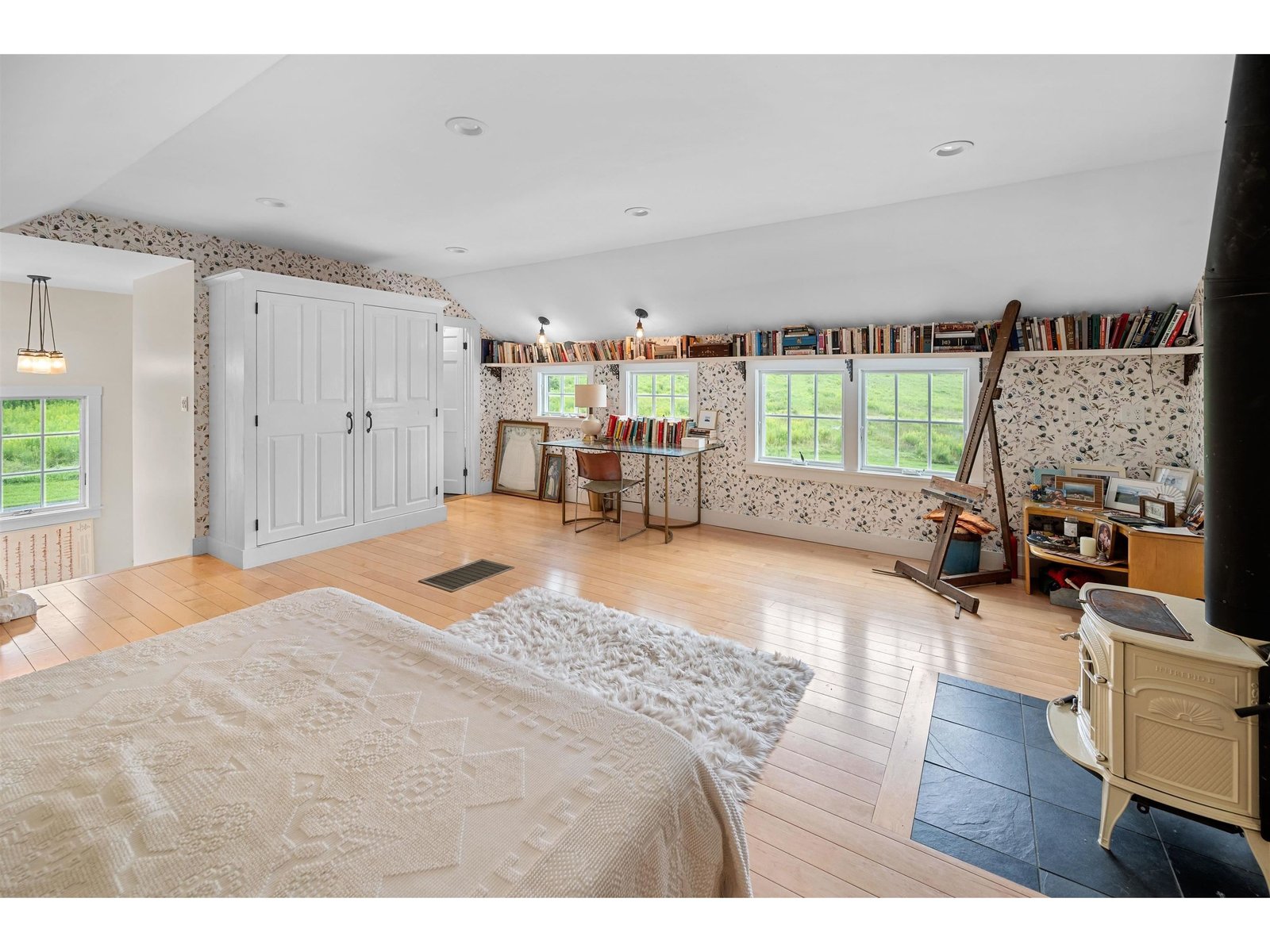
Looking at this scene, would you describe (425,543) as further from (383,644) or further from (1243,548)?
(1243,548)

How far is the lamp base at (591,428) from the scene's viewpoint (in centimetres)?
584

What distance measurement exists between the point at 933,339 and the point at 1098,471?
1.37 metres

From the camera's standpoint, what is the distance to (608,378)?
6.27m

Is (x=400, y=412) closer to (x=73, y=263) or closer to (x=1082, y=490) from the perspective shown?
(x=73, y=263)

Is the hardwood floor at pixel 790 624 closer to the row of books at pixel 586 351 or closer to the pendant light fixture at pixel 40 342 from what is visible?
the row of books at pixel 586 351

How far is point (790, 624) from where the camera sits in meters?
3.27

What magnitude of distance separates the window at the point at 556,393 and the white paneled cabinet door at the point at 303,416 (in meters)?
2.43

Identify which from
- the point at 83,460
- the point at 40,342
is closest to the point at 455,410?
the point at 83,460

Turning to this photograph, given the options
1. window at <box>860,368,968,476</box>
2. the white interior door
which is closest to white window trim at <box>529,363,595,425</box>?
the white interior door

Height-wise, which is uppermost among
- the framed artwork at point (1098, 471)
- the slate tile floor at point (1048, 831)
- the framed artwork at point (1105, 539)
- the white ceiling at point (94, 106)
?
the white ceiling at point (94, 106)

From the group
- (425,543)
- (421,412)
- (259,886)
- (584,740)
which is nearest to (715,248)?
(421,412)

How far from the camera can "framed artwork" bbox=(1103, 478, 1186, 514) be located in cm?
342

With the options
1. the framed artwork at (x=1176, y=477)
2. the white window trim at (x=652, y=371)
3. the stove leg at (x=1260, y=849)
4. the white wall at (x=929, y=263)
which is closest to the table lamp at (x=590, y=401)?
the white window trim at (x=652, y=371)

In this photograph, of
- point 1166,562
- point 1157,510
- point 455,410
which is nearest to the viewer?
point 1166,562
